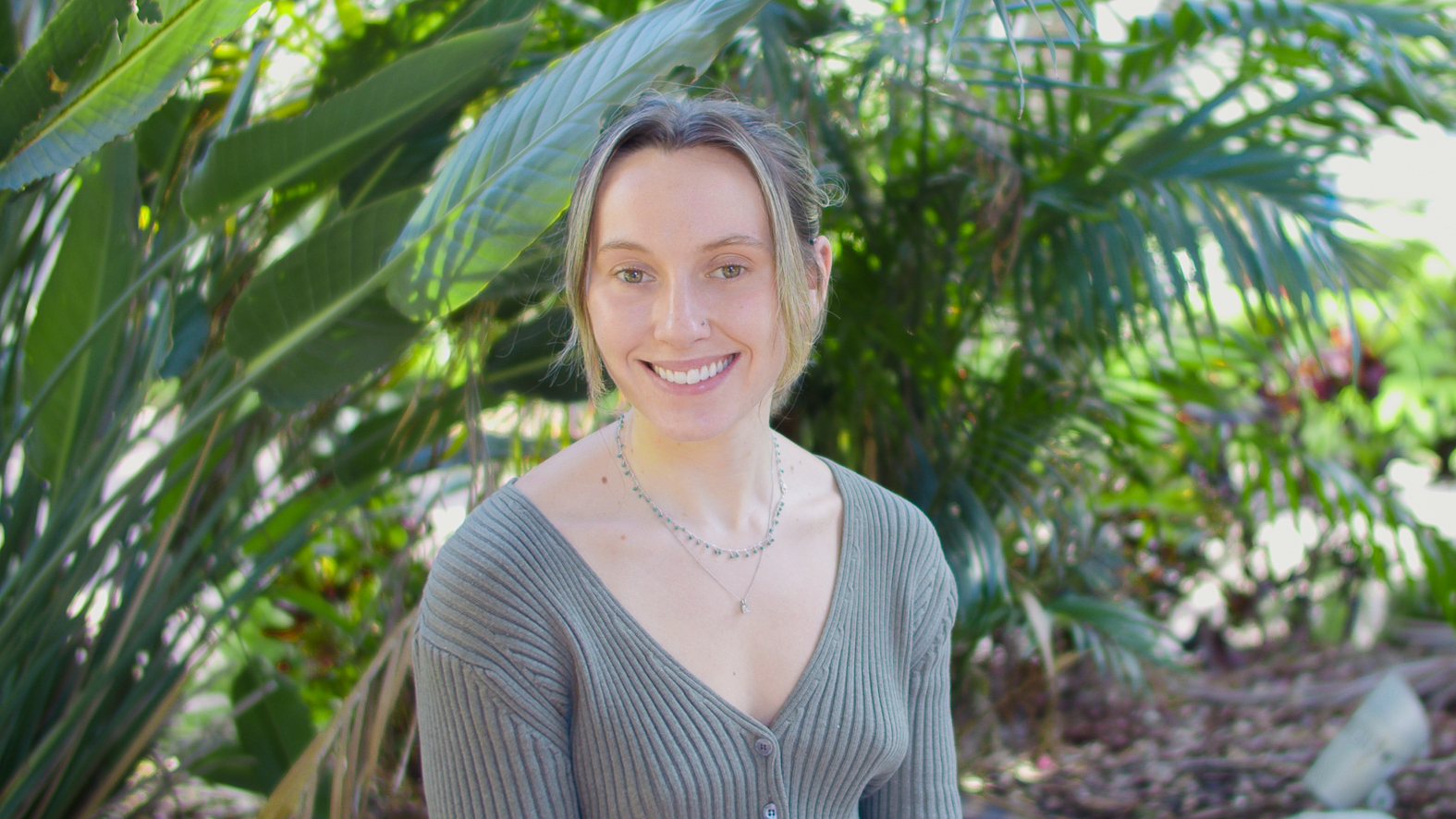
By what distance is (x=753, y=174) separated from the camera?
0.98 m

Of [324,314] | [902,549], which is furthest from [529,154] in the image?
[902,549]

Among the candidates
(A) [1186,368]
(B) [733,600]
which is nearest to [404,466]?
(B) [733,600]

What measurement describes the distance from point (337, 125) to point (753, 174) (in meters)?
0.55

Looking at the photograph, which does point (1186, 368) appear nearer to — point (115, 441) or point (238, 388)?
point (238, 388)

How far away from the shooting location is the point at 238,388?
1.17 meters

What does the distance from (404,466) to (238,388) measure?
63 cm

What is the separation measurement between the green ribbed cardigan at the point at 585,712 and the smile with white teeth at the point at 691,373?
20 cm

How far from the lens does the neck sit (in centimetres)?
110

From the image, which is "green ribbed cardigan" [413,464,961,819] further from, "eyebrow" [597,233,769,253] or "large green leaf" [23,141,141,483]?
"large green leaf" [23,141,141,483]

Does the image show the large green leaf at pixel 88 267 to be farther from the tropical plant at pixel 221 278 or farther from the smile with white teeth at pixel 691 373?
the smile with white teeth at pixel 691 373

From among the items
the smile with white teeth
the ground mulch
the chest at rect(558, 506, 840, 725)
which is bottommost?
the ground mulch

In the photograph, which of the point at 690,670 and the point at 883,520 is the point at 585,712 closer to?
the point at 690,670

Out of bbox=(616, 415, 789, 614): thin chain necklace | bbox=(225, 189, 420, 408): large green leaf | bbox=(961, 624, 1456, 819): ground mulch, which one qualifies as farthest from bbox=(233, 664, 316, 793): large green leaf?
bbox=(961, 624, 1456, 819): ground mulch

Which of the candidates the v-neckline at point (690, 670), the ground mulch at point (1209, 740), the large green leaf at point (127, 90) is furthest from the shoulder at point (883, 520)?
the ground mulch at point (1209, 740)
